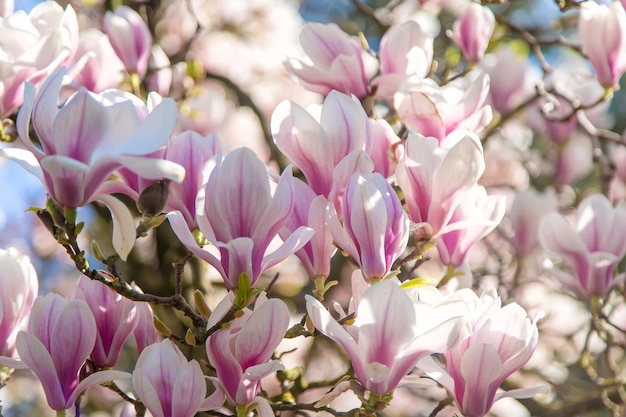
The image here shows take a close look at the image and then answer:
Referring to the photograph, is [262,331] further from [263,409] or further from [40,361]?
[40,361]

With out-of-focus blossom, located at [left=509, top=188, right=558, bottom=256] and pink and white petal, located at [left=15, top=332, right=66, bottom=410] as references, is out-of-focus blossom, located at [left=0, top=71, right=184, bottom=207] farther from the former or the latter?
out-of-focus blossom, located at [left=509, top=188, right=558, bottom=256]

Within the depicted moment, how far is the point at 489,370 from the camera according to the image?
73cm

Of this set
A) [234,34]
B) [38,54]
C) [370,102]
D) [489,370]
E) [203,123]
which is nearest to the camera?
[489,370]

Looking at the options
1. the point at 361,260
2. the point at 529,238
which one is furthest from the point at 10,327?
the point at 529,238

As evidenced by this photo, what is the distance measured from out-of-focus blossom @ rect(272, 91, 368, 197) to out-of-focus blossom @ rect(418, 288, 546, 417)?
0.51 feet

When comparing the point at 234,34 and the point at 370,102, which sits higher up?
the point at 370,102

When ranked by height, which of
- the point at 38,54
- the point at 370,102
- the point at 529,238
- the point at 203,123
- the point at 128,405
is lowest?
the point at 529,238

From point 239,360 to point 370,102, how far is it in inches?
17.0

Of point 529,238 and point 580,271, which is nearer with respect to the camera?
point 580,271

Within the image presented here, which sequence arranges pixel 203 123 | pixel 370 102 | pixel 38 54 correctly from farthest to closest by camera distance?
pixel 203 123 → pixel 370 102 → pixel 38 54

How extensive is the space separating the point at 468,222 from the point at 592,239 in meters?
0.38

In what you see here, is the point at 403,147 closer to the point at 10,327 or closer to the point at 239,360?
the point at 239,360

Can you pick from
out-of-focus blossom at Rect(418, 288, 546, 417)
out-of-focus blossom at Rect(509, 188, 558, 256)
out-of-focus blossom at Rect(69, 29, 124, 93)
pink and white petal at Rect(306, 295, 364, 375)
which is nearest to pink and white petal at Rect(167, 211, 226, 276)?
pink and white petal at Rect(306, 295, 364, 375)

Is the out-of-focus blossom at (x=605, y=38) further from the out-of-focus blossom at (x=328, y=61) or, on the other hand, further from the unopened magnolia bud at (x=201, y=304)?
the unopened magnolia bud at (x=201, y=304)
